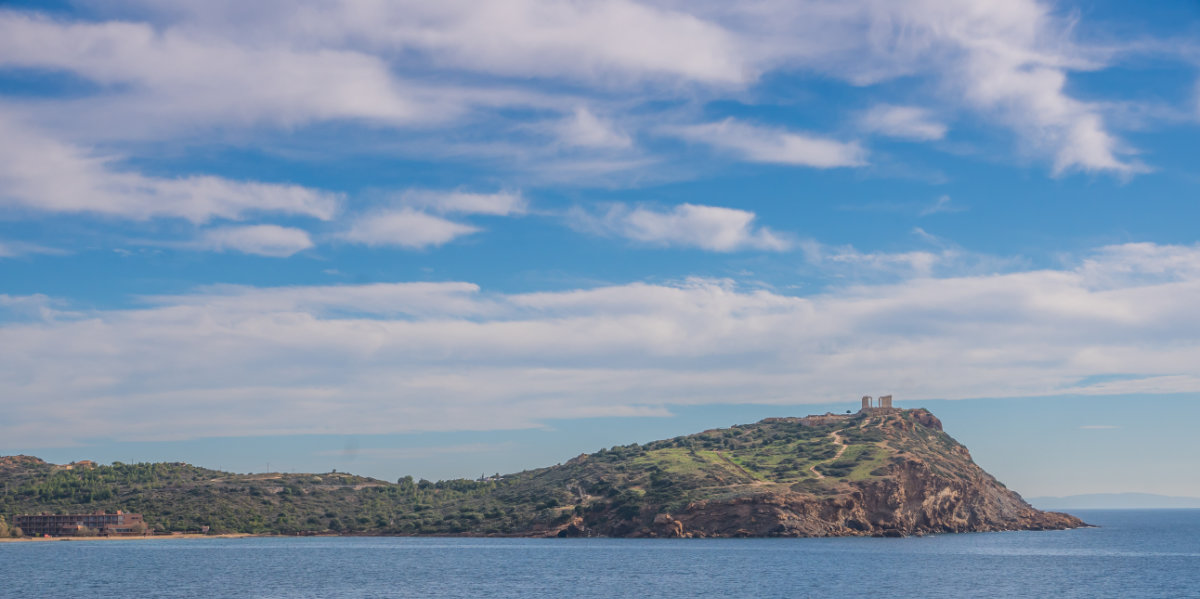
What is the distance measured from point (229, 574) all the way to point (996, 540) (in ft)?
432

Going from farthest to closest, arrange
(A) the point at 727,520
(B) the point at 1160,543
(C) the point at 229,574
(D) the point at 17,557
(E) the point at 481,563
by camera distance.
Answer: (B) the point at 1160,543
(A) the point at 727,520
(D) the point at 17,557
(E) the point at 481,563
(C) the point at 229,574

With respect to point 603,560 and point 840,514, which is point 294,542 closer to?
point 603,560

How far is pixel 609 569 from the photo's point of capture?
395 feet

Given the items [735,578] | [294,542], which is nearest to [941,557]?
[735,578]

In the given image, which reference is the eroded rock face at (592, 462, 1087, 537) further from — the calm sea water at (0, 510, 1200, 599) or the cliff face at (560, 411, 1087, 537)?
the calm sea water at (0, 510, 1200, 599)

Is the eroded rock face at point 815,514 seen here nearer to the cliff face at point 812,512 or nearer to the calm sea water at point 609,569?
the cliff face at point 812,512

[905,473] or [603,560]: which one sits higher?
[905,473]

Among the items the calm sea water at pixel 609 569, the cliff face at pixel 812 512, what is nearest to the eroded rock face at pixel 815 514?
the cliff face at pixel 812 512

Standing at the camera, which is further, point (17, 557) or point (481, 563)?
point (17, 557)

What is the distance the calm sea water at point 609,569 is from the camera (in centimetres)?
9925

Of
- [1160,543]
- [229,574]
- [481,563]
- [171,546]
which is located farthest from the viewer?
[1160,543]

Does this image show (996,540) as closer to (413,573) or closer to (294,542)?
(413,573)

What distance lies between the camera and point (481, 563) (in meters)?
131

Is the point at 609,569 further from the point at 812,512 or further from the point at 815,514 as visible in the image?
the point at 815,514
